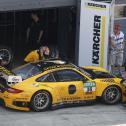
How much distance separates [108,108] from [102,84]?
730mm

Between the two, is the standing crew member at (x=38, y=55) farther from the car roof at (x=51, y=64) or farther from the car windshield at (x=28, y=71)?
the car windshield at (x=28, y=71)

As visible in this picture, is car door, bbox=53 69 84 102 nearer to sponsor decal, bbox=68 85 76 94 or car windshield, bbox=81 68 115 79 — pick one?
sponsor decal, bbox=68 85 76 94

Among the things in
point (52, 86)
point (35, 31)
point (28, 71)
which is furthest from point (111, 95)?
point (35, 31)

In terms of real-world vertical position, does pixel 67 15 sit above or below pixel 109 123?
above

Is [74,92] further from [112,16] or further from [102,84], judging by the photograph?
[112,16]

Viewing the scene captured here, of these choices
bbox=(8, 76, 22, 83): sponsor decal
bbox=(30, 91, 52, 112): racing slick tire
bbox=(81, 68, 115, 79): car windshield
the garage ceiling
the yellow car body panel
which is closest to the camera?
the yellow car body panel

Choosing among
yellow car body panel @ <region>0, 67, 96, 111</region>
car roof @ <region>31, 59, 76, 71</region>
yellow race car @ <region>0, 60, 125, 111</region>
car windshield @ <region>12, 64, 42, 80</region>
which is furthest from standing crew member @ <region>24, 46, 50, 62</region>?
yellow car body panel @ <region>0, 67, 96, 111</region>

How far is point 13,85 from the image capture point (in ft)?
53.3

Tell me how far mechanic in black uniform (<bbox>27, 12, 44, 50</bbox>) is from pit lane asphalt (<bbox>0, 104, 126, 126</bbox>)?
5569 millimetres

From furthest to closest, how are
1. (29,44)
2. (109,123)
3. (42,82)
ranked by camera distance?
(29,44) → (42,82) → (109,123)

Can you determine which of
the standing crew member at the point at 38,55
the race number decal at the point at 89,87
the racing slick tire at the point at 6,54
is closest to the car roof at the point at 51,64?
the race number decal at the point at 89,87

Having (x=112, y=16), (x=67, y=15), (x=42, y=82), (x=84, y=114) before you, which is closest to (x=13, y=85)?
(x=42, y=82)

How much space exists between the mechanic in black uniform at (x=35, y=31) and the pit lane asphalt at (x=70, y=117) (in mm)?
5569

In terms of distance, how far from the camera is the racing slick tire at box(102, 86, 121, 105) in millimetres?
17266
